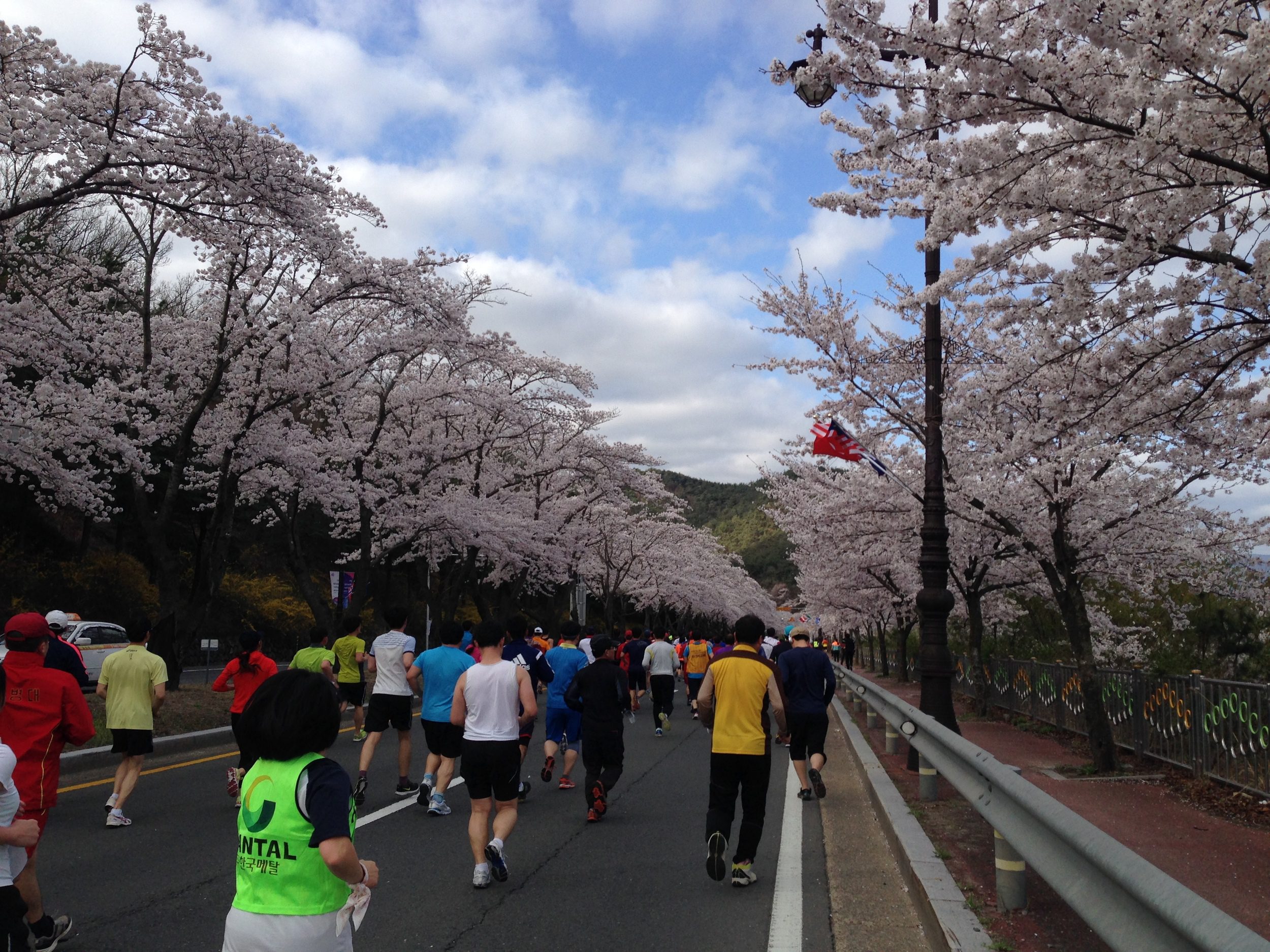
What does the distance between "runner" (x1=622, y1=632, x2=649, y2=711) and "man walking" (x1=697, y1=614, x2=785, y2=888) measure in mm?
12218

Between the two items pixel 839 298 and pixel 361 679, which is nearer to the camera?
pixel 361 679

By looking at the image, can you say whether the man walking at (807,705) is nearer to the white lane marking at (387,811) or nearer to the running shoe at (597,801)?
the running shoe at (597,801)

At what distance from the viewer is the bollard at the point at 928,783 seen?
9281 millimetres

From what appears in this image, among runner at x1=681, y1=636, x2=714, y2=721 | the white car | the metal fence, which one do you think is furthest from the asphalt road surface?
the white car

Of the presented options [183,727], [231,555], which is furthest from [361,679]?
[231,555]

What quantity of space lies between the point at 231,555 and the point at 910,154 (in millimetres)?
40560

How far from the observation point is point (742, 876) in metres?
6.75

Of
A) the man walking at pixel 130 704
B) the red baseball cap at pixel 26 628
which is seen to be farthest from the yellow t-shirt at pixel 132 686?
the red baseball cap at pixel 26 628

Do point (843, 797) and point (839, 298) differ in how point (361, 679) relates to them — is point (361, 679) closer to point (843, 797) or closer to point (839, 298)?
point (843, 797)

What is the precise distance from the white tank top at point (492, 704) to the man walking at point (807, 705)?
3.94 metres

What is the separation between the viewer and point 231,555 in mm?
44281

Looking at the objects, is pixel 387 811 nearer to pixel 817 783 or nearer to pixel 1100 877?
pixel 817 783

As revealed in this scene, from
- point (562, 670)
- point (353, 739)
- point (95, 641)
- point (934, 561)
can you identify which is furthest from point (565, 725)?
point (95, 641)

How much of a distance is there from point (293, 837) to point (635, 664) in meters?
17.3
